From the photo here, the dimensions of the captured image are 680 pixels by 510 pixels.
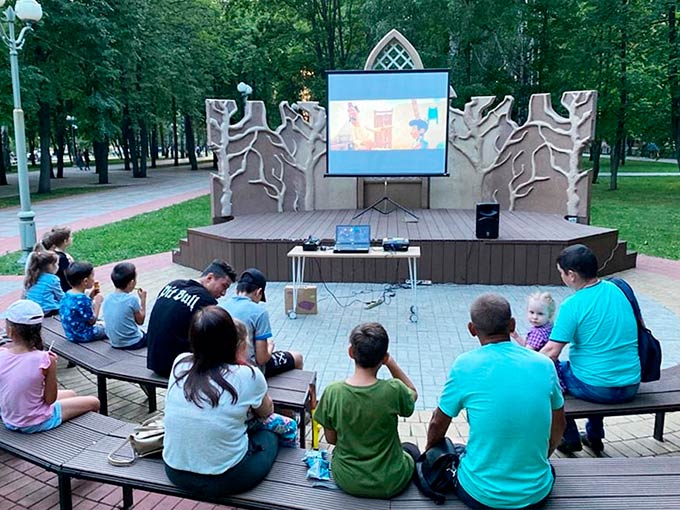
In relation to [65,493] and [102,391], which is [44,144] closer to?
[102,391]

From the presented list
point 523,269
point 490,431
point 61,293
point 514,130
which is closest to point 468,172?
point 514,130

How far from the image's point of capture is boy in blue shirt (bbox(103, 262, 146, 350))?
4273 millimetres

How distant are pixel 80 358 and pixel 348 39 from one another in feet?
86.6

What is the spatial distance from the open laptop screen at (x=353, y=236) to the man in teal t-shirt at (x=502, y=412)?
430 cm

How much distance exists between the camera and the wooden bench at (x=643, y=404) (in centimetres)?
315

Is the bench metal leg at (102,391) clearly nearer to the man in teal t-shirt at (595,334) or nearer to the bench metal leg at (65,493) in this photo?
the bench metal leg at (65,493)

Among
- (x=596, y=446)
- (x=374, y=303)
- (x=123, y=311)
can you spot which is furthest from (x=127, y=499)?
(x=374, y=303)

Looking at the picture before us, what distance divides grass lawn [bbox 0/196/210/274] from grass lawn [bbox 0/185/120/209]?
647cm

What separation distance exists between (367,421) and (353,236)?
4.44 meters

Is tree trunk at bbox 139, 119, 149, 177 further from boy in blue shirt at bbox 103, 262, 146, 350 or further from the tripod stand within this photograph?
boy in blue shirt at bbox 103, 262, 146, 350

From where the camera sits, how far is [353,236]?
6684mm

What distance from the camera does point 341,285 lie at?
8.22m

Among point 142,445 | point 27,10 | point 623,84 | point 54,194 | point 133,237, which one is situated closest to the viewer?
point 142,445

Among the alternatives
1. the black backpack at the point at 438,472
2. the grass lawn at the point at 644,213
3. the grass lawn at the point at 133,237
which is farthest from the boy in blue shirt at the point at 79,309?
the grass lawn at the point at 644,213
